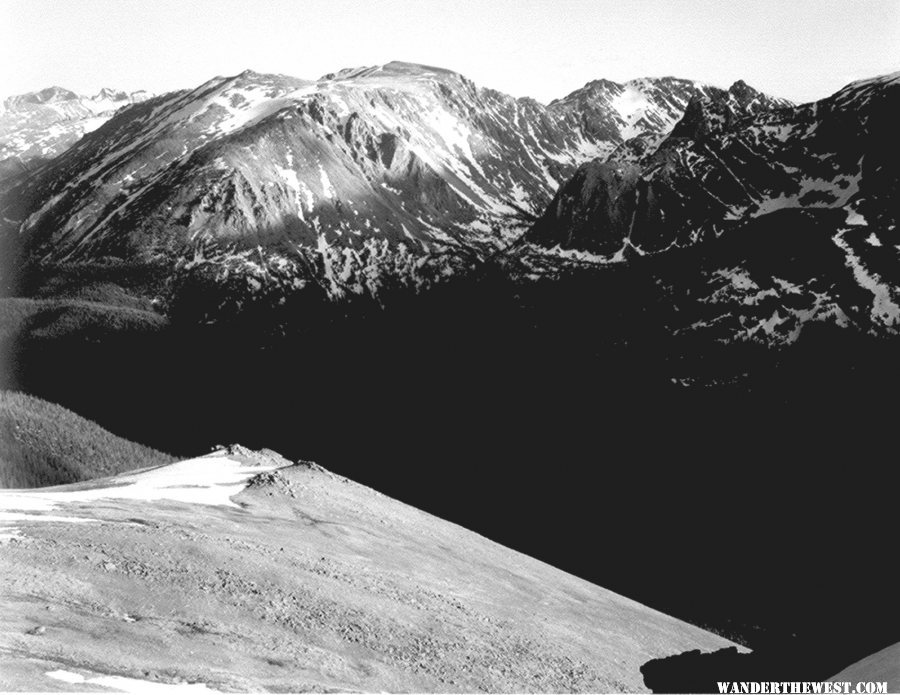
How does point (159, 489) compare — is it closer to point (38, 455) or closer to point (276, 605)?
point (276, 605)

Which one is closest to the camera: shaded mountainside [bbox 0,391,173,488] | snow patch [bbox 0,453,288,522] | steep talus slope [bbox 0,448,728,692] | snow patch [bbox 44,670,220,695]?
snow patch [bbox 44,670,220,695]

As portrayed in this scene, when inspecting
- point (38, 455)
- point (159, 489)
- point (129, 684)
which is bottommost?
point (129, 684)

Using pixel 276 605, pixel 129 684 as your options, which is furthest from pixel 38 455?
pixel 129 684

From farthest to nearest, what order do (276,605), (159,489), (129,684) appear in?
(159,489) → (276,605) → (129,684)

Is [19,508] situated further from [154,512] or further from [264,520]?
[264,520]

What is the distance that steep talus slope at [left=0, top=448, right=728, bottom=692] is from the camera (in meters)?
38.0

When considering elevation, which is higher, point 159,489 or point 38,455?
point 38,455

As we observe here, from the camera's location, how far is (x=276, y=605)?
157 feet

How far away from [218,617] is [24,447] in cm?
15464

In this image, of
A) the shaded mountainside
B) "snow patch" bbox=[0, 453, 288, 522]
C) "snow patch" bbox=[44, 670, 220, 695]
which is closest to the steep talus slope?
"snow patch" bbox=[44, 670, 220, 695]

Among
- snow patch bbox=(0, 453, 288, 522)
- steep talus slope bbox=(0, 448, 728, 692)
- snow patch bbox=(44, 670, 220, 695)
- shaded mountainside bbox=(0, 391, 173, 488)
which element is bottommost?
snow patch bbox=(44, 670, 220, 695)

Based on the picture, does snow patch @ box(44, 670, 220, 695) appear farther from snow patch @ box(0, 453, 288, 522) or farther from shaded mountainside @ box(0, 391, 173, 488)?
shaded mountainside @ box(0, 391, 173, 488)

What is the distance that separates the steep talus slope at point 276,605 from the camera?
37969mm

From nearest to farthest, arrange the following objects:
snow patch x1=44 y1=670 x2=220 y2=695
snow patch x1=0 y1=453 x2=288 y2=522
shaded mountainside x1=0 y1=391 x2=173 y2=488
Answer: snow patch x1=44 y1=670 x2=220 y2=695 → snow patch x1=0 y1=453 x2=288 y2=522 → shaded mountainside x1=0 y1=391 x2=173 y2=488
